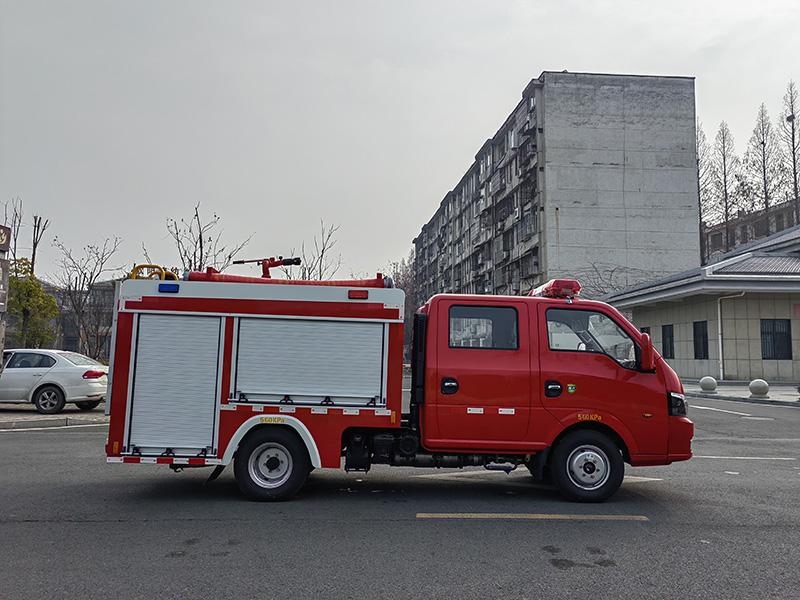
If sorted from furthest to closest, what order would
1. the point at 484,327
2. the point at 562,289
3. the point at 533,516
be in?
the point at 562,289 < the point at 484,327 < the point at 533,516

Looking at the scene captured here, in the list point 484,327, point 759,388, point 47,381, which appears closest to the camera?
point 484,327

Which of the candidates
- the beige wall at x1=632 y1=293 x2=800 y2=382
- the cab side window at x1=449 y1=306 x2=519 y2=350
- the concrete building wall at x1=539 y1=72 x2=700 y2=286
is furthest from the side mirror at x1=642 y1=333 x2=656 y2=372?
the concrete building wall at x1=539 y1=72 x2=700 y2=286

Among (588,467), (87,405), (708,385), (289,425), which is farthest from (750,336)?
(289,425)

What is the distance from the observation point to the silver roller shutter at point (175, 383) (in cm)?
673

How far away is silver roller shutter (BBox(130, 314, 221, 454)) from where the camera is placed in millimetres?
6730

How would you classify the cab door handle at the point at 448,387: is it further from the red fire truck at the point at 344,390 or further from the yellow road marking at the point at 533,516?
the yellow road marking at the point at 533,516

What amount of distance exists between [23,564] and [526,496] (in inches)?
190

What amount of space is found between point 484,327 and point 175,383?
10.8 ft

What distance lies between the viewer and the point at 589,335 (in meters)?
7.00

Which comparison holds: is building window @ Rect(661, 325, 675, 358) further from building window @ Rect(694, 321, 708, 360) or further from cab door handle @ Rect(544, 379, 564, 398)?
cab door handle @ Rect(544, 379, 564, 398)

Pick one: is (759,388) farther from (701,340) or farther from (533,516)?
(533,516)

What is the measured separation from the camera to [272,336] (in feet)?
22.4

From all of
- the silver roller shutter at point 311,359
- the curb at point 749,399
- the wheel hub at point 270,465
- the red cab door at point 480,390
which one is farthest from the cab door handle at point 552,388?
the curb at point 749,399

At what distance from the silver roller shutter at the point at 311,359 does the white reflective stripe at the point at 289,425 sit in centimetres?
24
